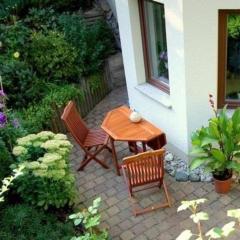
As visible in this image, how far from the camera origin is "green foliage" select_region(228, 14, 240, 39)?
575cm

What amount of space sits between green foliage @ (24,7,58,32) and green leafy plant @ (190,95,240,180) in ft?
15.2

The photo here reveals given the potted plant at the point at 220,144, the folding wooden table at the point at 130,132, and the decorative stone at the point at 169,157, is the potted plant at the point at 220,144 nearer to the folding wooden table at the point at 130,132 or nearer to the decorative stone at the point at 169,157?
the folding wooden table at the point at 130,132

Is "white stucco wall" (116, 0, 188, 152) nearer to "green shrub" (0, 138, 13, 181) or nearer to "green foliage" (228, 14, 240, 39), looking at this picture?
"green foliage" (228, 14, 240, 39)

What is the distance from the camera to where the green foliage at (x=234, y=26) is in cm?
575

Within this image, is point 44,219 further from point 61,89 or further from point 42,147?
point 61,89

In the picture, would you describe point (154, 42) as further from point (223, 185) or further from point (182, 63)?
point (223, 185)

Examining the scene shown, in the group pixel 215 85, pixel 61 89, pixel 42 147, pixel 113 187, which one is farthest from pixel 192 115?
pixel 61 89

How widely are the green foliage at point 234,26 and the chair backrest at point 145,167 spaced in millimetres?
1987

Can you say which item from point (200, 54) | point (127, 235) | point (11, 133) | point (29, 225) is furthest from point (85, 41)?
point (29, 225)

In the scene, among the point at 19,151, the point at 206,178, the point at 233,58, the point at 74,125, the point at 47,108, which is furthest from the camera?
the point at 47,108

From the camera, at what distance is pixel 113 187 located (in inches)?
266

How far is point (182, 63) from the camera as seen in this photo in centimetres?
604

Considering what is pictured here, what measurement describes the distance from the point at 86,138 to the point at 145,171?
1655 millimetres

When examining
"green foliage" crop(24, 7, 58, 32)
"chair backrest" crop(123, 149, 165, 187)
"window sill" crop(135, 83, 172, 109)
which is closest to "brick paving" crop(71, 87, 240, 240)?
"chair backrest" crop(123, 149, 165, 187)
